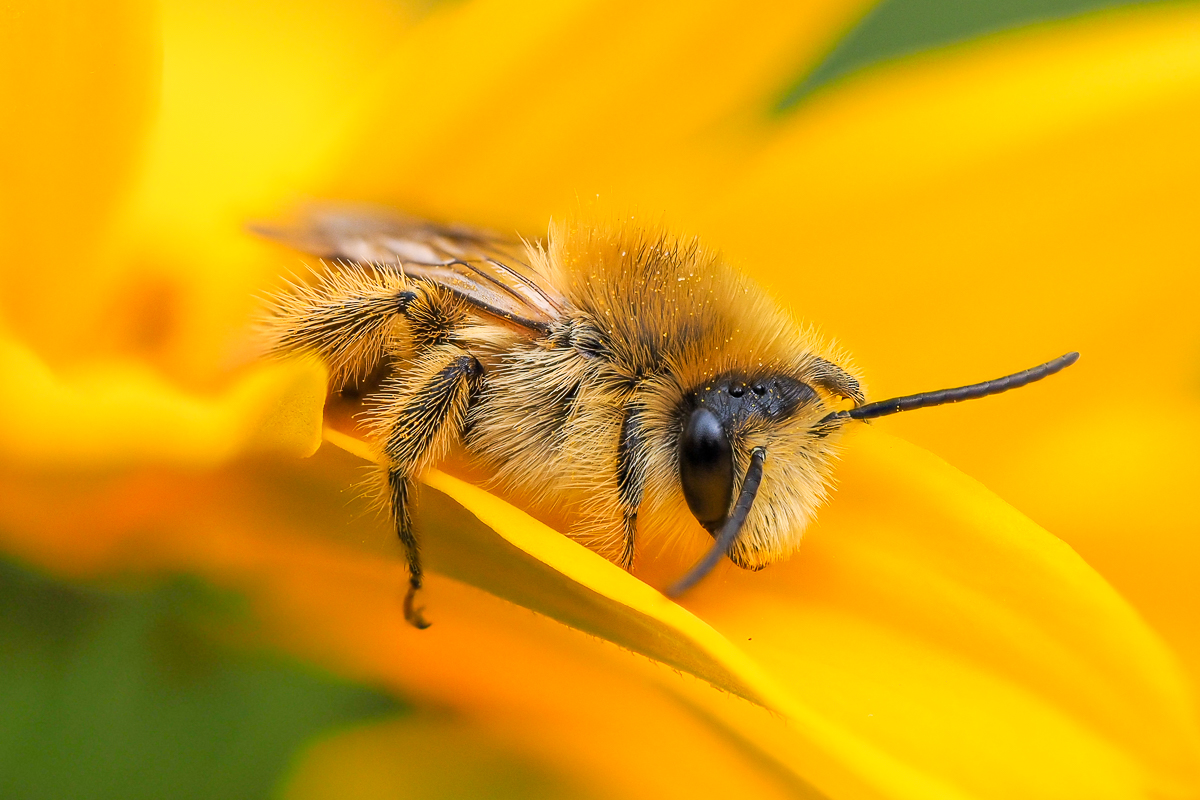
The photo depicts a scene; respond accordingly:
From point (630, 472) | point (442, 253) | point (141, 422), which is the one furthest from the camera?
point (442, 253)

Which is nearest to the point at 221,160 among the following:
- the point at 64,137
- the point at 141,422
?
the point at 64,137

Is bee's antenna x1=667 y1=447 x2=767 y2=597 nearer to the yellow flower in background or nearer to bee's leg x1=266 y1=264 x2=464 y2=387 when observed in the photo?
the yellow flower in background

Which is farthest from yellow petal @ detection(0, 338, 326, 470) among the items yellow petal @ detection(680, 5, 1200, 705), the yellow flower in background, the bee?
yellow petal @ detection(680, 5, 1200, 705)

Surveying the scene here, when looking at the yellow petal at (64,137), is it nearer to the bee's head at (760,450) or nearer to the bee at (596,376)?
the bee at (596,376)

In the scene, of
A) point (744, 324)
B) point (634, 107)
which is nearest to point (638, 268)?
point (744, 324)

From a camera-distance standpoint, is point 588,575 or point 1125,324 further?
point 1125,324

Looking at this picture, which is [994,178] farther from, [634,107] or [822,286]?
[634,107]

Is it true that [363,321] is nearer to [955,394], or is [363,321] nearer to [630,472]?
[630,472]

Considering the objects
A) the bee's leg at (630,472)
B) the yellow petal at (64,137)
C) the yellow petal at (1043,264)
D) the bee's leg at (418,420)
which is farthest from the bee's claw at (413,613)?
the yellow petal at (1043,264)
